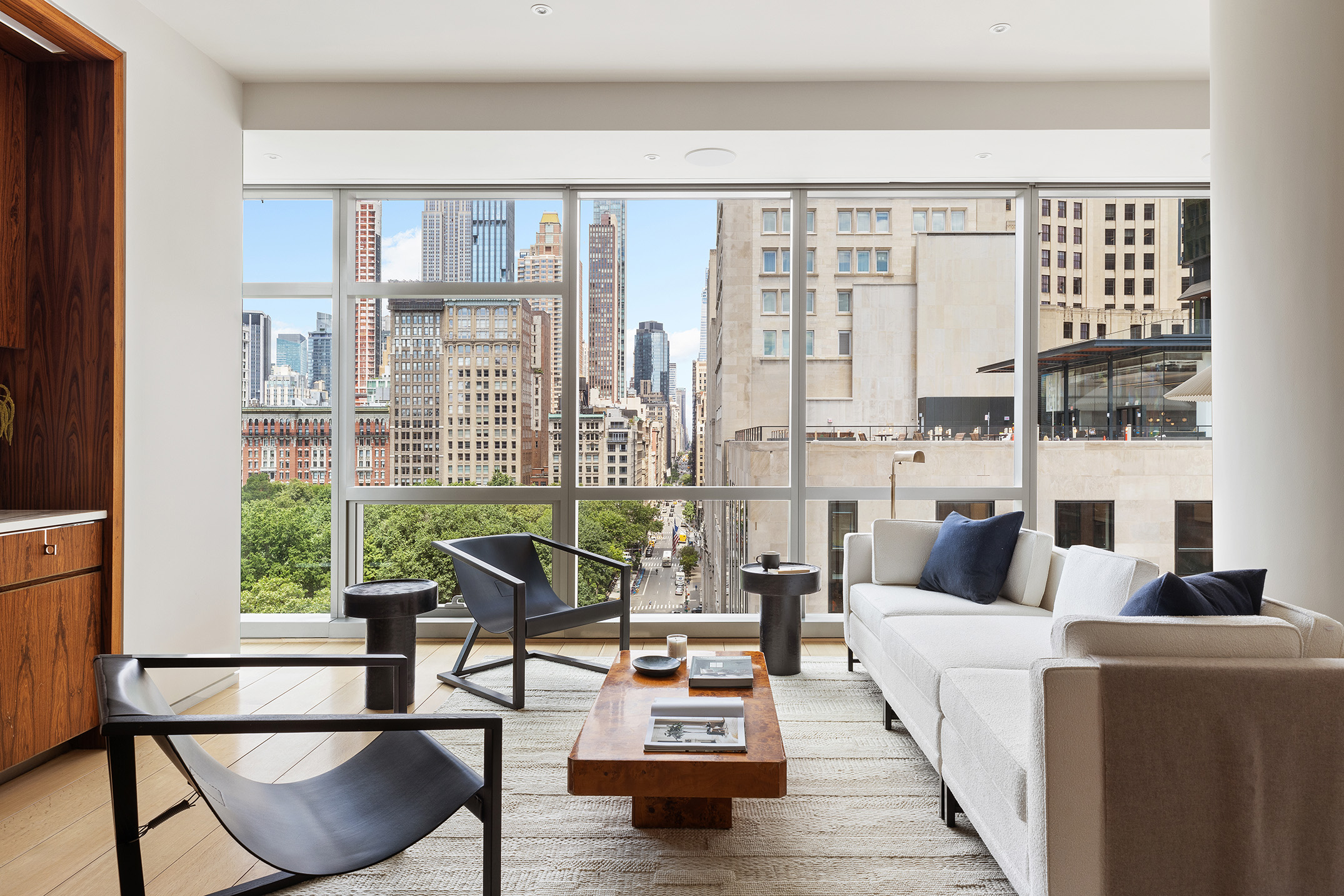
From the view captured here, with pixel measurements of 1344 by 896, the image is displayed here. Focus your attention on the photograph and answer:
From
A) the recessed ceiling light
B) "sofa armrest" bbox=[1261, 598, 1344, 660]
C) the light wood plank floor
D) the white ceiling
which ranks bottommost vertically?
the light wood plank floor

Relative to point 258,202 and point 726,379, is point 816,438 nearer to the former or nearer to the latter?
point 726,379

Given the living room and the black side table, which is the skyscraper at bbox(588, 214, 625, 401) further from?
the black side table

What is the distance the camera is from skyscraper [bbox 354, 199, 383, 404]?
4.79 metres

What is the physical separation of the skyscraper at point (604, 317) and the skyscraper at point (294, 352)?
68.2 inches

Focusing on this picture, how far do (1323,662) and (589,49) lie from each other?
3.49m

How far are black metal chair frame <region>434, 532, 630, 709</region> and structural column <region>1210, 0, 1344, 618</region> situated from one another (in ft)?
8.17

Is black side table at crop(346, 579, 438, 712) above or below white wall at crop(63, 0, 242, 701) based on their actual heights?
below

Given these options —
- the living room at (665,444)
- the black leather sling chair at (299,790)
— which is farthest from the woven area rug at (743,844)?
the black leather sling chair at (299,790)

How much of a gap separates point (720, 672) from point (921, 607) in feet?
3.66

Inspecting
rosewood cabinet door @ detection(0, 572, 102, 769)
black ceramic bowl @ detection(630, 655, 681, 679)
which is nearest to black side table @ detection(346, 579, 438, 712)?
rosewood cabinet door @ detection(0, 572, 102, 769)

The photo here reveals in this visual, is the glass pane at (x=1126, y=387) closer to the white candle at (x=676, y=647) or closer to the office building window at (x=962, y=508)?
the office building window at (x=962, y=508)

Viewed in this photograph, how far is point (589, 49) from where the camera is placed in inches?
142

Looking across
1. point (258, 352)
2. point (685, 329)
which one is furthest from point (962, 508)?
point (258, 352)

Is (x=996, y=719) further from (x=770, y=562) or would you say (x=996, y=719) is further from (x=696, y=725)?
(x=770, y=562)
